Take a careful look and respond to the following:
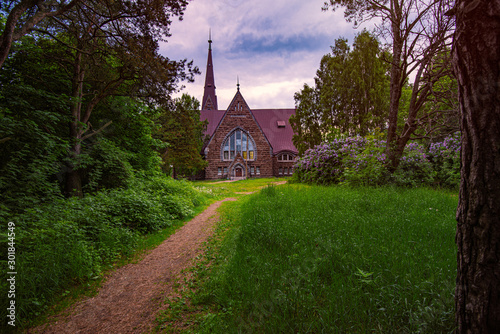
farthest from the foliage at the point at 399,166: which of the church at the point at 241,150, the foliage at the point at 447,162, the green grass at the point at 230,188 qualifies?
the church at the point at 241,150

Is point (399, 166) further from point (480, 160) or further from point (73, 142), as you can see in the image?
point (73, 142)

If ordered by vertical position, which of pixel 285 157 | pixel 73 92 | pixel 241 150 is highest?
pixel 73 92

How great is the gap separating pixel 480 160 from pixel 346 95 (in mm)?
18895

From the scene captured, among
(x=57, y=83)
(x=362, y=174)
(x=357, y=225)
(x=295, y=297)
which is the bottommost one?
(x=295, y=297)

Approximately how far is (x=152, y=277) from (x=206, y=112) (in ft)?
122

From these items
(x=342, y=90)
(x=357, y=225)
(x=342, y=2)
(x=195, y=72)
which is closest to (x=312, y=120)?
(x=342, y=90)

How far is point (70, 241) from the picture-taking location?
4.09 metres

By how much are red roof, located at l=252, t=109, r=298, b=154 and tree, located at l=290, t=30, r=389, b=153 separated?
14.4 m

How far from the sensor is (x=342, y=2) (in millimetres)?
10008

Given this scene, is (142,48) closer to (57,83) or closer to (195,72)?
(195,72)

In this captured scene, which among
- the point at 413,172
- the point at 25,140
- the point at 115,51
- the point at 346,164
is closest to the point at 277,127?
the point at 346,164

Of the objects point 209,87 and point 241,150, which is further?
point 209,87

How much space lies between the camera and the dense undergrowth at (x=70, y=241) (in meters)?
3.14

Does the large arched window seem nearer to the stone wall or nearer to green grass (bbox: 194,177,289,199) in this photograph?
the stone wall
